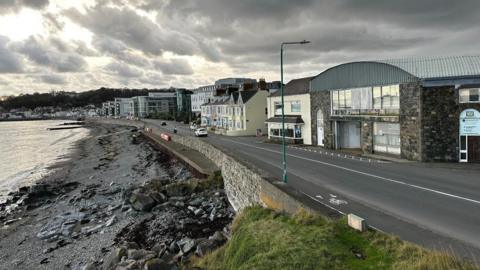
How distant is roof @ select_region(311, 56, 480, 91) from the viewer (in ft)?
82.3

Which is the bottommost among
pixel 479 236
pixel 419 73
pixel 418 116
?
pixel 479 236

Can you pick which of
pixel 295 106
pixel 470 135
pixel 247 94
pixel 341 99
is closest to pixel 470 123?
pixel 470 135

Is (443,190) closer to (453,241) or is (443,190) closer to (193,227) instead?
(453,241)

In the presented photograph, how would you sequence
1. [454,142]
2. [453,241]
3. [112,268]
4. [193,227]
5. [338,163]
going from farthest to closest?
[338,163] → [454,142] → [193,227] → [112,268] → [453,241]

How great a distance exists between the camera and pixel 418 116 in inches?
1010

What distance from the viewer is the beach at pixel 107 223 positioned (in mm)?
16469

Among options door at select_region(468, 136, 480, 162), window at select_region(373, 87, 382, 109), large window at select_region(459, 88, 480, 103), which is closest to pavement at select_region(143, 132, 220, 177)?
window at select_region(373, 87, 382, 109)

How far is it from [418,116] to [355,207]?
1444 cm

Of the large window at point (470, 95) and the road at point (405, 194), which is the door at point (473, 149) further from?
the large window at point (470, 95)

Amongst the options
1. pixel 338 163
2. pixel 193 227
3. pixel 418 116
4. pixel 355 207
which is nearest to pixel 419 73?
pixel 418 116

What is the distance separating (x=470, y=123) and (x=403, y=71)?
19.5ft

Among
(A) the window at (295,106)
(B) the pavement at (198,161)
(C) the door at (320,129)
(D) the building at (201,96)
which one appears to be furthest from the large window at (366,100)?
(D) the building at (201,96)

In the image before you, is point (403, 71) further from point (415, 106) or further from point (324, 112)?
point (324, 112)

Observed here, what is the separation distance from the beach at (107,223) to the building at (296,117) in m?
15.5
